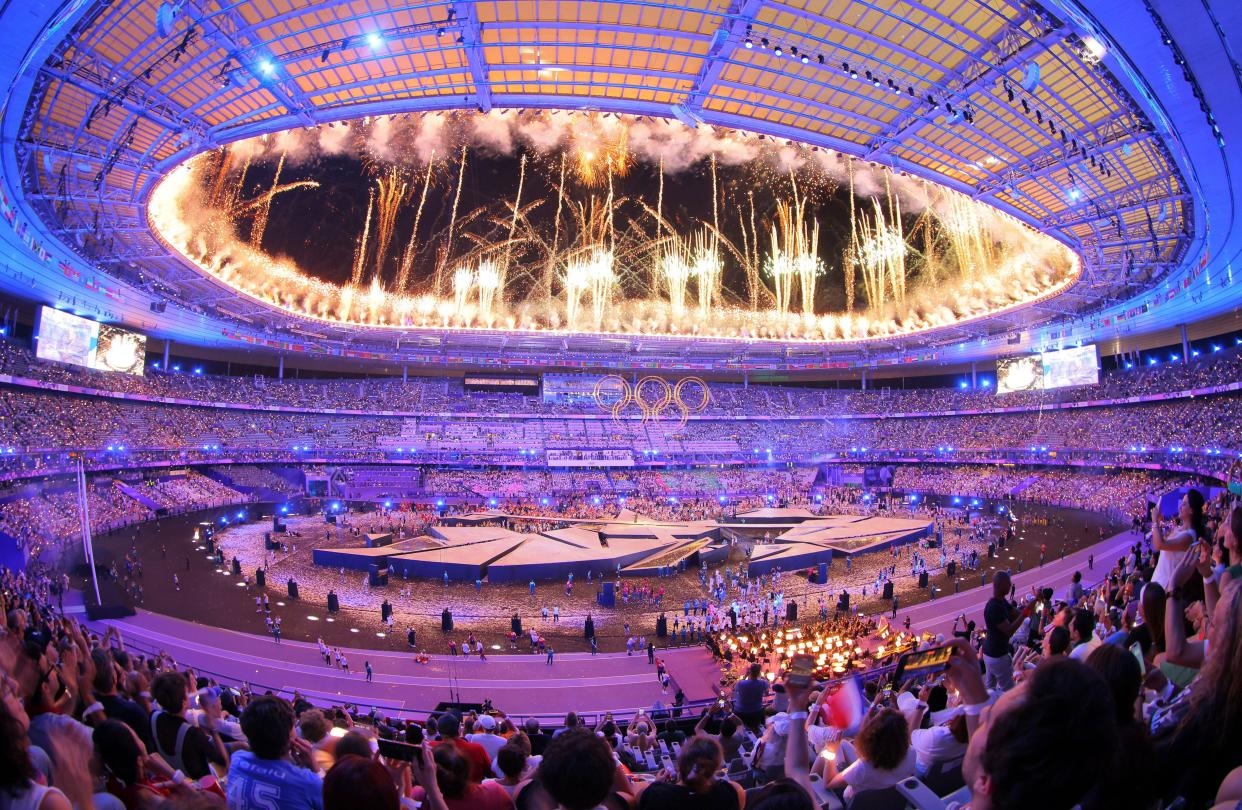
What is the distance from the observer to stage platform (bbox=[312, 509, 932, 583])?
29.5 m

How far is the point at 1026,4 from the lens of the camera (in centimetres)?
1540

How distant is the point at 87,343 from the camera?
43.6 metres

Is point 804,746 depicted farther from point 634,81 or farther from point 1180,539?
point 634,81

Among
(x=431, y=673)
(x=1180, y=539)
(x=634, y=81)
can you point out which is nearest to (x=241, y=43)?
(x=634, y=81)

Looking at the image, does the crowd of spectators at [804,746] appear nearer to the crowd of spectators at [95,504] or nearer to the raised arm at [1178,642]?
the raised arm at [1178,642]

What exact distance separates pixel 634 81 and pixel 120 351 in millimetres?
43384

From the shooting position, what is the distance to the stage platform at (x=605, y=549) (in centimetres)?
2955

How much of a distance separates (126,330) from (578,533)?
1430 inches

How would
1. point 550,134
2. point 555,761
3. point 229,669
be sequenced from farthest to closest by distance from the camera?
point 550,134
point 229,669
point 555,761

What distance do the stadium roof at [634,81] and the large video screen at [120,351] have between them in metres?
21.8

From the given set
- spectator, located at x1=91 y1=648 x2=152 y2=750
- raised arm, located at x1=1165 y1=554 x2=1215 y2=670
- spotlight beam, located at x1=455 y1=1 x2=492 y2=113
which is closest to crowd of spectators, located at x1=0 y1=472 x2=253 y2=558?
spotlight beam, located at x1=455 y1=1 x2=492 y2=113

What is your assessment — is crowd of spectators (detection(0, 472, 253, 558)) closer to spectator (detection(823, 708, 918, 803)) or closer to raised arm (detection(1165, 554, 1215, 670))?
spectator (detection(823, 708, 918, 803))

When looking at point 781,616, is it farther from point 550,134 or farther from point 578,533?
point 550,134

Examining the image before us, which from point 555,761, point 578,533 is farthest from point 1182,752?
point 578,533
